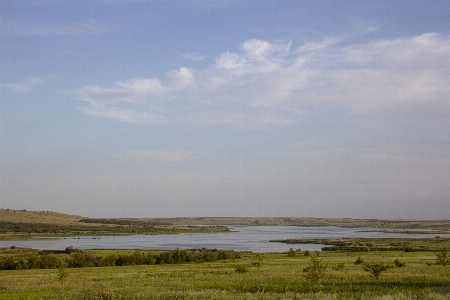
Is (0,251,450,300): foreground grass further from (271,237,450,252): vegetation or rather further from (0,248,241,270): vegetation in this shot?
(271,237,450,252): vegetation

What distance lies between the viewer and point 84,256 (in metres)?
61.3

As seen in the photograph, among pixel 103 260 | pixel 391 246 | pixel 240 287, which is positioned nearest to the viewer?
pixel 240 287

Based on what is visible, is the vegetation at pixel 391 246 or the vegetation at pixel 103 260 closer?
the vegetation at pixel 103 260

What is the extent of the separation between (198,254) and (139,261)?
9.90m

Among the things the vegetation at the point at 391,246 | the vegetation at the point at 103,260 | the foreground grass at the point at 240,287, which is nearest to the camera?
the foreground grass at the point at 240,287

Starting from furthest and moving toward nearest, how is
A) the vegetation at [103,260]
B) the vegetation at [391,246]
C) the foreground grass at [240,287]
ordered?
the vegetation at [391,246] < the vegetation at [103,260] < the foreground grass at [240,287]

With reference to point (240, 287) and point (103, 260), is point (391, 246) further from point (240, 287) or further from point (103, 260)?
point (240, 287)

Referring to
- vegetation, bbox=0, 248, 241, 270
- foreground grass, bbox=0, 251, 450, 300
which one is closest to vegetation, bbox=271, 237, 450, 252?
vegetation, bbox=0, 248, 241, 270

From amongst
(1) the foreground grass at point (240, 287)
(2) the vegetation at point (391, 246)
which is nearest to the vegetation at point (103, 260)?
(1) the foreground grass at point (240, 287)

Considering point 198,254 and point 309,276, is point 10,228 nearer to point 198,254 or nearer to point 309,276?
point 198,254

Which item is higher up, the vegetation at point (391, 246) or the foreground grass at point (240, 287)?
the foreground grass at point (240, 287)

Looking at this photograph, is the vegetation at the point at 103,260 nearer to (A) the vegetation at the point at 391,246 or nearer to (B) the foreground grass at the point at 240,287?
(B) the foreground grass at the point at 240,287

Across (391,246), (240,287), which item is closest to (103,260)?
(240,287)

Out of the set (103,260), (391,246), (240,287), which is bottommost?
(391,246)
